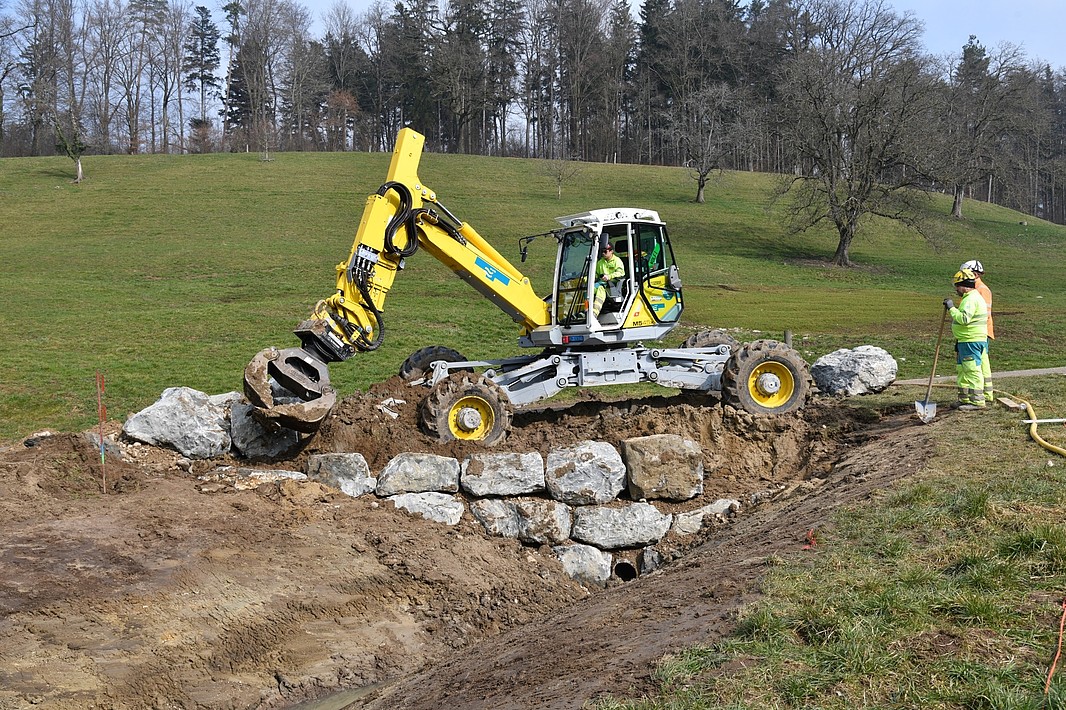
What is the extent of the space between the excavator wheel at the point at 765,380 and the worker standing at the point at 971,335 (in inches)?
83.2

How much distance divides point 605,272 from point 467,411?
2.91 meters

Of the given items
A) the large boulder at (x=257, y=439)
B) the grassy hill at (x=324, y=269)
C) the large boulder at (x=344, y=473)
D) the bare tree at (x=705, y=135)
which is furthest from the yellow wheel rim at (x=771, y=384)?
the bare tree at (x=705, y=135)

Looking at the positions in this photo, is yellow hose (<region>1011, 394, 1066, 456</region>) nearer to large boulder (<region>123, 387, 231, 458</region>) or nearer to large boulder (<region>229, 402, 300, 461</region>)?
large boulder (<region>229, 402, 300, 461</region>)

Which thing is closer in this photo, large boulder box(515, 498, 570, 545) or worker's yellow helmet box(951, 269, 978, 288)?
large boulder box(515, 498, 570, 545)

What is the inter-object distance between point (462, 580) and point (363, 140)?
7875cm

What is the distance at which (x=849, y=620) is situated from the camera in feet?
16.7

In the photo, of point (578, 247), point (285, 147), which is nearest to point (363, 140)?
point (285, 147)

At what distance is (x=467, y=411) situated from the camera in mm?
11414

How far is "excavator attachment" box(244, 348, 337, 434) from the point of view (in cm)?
1042

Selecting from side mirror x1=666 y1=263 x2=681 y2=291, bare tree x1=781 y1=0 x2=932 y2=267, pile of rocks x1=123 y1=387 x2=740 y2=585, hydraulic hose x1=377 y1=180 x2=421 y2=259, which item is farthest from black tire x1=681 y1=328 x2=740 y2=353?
bare tree x1=781 y1=0 x2=932 y2=267

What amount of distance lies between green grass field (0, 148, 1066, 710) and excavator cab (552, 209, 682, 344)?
12.7 feet

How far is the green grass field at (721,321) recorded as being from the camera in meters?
4.86

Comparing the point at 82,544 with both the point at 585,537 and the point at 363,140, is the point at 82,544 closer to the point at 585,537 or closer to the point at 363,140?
the point at 585,537

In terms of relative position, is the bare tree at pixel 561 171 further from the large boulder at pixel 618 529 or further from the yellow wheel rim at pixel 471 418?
the large boulder at pixel 618 529
